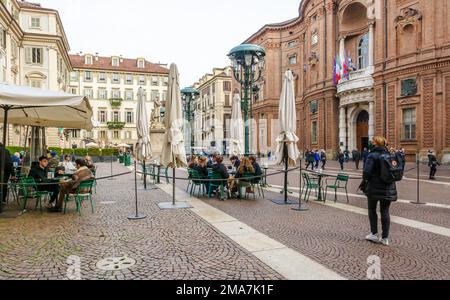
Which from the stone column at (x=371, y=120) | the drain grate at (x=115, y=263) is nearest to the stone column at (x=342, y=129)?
the stone column at (x=371, y=120)

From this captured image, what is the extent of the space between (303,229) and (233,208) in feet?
8.86

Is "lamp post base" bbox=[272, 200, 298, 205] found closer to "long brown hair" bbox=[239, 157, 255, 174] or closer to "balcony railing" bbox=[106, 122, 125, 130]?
"long brown hair" bbox=[239, 157, 255, 174]

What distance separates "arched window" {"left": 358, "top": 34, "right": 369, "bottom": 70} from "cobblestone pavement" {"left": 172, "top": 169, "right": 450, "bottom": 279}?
1124 inches

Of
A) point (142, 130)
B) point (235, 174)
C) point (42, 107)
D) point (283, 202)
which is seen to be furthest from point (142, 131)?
point (283, 202)

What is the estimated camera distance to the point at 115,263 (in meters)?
4.75

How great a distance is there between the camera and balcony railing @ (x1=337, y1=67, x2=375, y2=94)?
30.6 metres

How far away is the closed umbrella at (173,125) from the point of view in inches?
360

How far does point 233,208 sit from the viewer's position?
354 inches

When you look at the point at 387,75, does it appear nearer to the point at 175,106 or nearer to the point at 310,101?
the point at 310,101

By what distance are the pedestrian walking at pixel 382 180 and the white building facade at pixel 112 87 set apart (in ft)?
227

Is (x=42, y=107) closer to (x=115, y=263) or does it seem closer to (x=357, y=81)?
(x=115, y=263)

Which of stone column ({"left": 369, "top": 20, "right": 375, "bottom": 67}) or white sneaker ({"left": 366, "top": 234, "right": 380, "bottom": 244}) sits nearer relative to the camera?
white sneaker ({"left": 366, "top": 234, "right": 380, "bottom": 244})

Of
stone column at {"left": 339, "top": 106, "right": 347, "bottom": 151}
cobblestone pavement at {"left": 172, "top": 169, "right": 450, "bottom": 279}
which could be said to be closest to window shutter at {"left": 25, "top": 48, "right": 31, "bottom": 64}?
stone column at {"left": 339, "top": 106, "right": 347, "bottom": 151}

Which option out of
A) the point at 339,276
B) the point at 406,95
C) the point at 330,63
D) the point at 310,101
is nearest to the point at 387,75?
the point at 406,95
